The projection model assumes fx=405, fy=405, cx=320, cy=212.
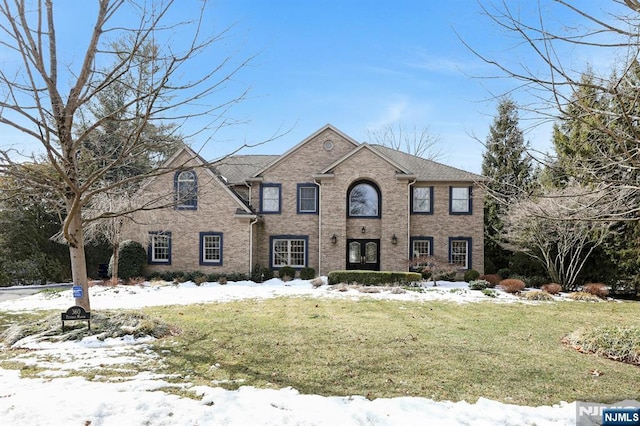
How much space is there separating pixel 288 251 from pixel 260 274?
7.33 ft

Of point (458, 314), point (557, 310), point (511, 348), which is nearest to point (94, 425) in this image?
point (511, 348)

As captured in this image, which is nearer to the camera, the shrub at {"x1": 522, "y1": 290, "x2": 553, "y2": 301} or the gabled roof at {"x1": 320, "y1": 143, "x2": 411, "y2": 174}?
the shrub at {"x1": 522, "y1": 290, "x2": 553, "y2": 301}

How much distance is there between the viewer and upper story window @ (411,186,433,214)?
22.3 metres

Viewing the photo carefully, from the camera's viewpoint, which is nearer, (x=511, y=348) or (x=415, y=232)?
(x=511, y=348)

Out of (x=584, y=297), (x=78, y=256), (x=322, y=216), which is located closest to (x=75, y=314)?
(x=78, y=256)

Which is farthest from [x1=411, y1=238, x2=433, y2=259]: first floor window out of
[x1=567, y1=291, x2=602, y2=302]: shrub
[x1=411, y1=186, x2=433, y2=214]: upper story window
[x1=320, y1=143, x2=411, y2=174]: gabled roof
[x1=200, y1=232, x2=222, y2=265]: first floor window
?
[x1=200, y1=232, x2=222, y2=265]: first floor window

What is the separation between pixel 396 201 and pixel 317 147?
533 cm

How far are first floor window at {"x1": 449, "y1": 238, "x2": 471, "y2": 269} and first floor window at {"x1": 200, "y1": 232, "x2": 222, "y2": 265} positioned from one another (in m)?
12.5

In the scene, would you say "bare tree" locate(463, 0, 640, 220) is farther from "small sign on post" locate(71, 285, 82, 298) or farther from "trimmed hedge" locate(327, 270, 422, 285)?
"trimmed hedge" locate(327, 270, 422, 285)

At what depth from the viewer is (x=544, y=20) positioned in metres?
4.59

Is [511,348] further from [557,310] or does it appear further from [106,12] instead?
[106,12]

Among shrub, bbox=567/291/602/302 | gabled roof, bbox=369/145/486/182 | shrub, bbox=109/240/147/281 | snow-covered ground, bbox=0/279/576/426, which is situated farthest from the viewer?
gabled roof, bbox=369/145/486/182

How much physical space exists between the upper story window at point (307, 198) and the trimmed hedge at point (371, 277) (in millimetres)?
4796

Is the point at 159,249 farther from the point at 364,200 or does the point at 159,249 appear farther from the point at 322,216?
the point at 364,200
